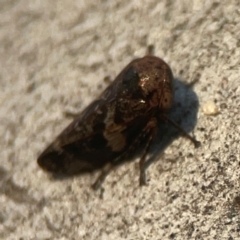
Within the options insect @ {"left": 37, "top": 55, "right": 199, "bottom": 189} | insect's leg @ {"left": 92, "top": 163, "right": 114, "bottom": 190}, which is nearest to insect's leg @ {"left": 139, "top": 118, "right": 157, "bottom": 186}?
insect @ {"left": 37, "top": 55, "right": 199, "bottom": 189}

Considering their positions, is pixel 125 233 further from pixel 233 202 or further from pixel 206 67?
pixel 206 67

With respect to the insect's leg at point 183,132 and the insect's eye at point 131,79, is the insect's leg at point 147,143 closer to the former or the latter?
the insect's leg at point 183,132

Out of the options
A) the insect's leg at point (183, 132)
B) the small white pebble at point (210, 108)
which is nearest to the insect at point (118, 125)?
the insect's leg at point (183, 132)

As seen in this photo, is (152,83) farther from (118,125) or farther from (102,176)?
(102,176)

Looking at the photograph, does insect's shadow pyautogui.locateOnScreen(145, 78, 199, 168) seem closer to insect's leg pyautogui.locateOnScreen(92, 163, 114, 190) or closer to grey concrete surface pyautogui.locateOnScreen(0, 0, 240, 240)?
grey concrete surface pyautogui.locateOnScreen(0, 0, 240, 240)

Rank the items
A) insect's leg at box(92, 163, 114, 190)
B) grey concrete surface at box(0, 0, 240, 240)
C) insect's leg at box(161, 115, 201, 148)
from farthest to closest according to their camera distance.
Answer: insect's leg at box(92, 163, 114, 190), insect's leg at box(161, 115, 201, 148), grey concrete surface at box(0, 0, 240, 240)

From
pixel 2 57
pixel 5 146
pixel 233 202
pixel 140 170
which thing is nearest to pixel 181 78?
pixel 140 170
